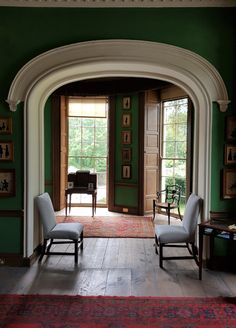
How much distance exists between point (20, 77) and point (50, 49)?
543mm

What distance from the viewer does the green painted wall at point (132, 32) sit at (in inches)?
167

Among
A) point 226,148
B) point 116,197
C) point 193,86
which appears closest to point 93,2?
point 193,86

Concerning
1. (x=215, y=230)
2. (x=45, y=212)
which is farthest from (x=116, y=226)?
(x=215, y=230)

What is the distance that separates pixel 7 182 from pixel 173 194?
406 cm

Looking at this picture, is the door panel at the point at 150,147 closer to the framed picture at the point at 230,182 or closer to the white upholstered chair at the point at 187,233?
the white upholstered chair at the point at 187,233

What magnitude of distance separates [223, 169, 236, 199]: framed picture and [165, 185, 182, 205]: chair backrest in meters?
2.85

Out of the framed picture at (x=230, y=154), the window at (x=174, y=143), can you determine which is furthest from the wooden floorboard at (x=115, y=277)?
the window at (x=174, y=143)

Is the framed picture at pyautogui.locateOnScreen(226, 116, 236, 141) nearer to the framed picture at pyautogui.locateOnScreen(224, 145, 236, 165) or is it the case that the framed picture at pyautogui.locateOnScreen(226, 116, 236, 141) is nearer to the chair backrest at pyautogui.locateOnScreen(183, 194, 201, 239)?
the framed picture at pyautogui.locateOnScreen(224, 145, 236, 165)

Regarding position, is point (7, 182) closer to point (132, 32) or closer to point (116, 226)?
point (132, 32)

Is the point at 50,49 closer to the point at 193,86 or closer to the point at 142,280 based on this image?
the point at 193,86

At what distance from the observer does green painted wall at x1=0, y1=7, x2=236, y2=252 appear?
4238mm

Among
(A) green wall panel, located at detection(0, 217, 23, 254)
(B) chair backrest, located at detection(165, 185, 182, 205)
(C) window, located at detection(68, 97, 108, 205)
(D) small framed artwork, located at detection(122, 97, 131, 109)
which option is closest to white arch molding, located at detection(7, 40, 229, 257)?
(A) green wall panel, located at detection(0, 217, 23, 254)

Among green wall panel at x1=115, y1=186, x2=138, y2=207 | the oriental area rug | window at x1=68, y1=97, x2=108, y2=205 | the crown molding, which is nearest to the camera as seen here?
the oriental area rug

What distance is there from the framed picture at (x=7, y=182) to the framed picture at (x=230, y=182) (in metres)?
2.81
